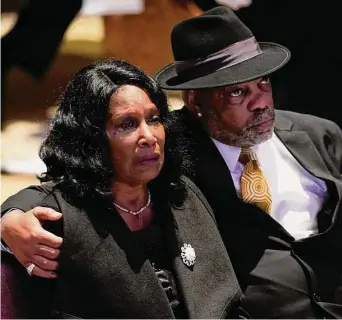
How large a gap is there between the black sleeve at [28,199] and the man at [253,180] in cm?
54

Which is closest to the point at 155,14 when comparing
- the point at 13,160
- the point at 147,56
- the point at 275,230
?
the point at 147,56

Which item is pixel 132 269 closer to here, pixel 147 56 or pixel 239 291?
pixel 239 291

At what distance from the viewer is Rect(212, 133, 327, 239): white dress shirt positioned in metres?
2.67

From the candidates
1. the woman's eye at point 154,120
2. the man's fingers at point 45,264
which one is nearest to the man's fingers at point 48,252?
the man's fingers at point 45,264

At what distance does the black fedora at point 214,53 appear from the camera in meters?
2.57

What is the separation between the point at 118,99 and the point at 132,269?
0.51 meters

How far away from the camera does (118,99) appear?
7.60 feet

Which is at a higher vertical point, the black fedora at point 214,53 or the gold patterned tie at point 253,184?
the black fedora at point 214,53

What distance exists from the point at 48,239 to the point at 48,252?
4 centimetres

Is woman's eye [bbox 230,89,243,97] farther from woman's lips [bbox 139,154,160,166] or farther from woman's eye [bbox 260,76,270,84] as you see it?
woman's lips [bbox 139,154,160,166]

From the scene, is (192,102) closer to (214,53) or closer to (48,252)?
(214,53)

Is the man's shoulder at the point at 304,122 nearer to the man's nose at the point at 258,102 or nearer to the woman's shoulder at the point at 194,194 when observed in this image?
the man's nose at the point at 258,102

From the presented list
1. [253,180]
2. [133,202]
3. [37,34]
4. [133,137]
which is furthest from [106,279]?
[37,34]

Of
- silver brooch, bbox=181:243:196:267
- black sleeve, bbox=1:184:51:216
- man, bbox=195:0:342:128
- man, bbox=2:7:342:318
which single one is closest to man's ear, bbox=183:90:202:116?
man, bbox=2:7:342:318
